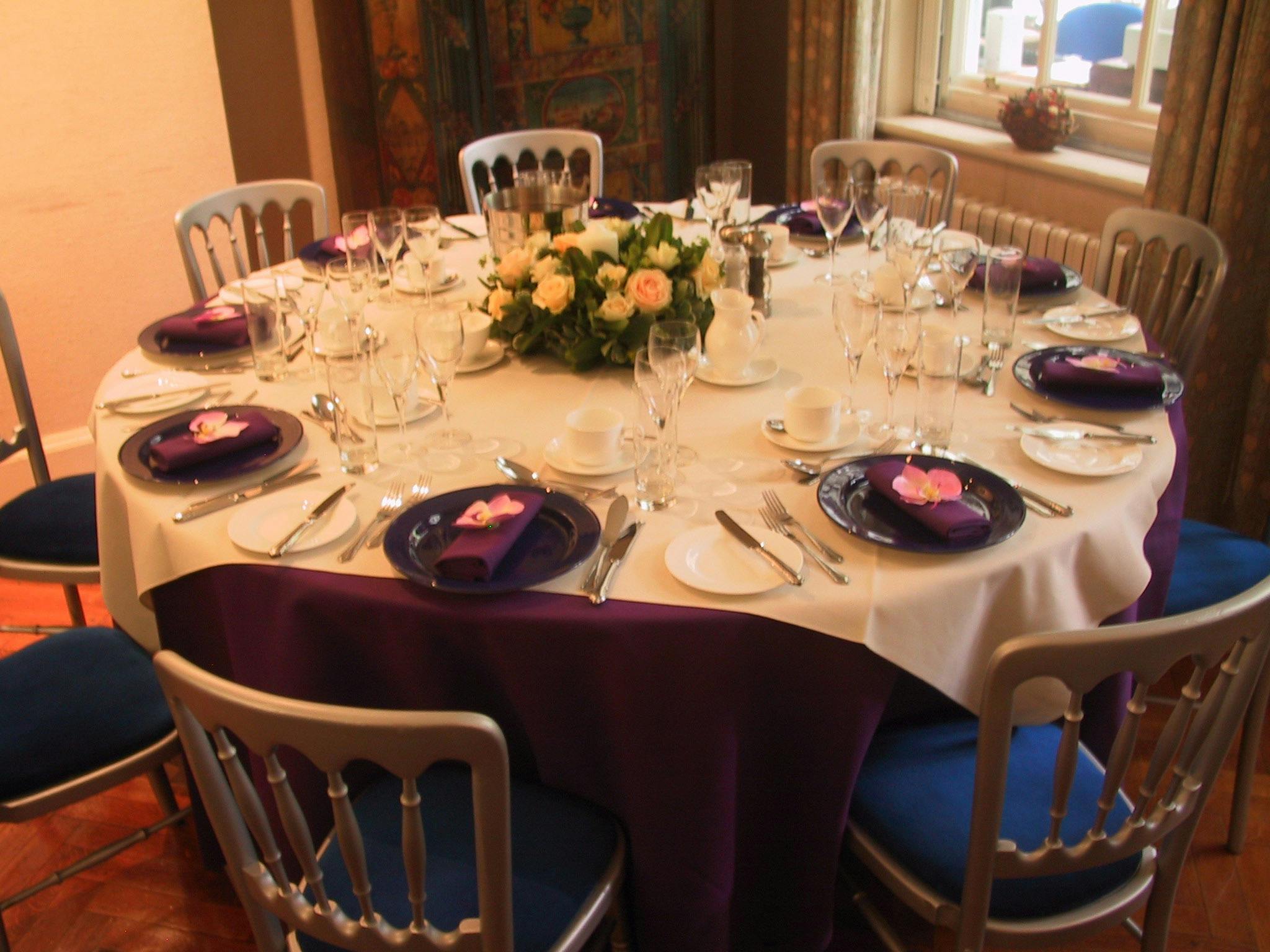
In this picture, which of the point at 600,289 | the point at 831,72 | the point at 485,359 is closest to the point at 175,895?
the point at 485,359

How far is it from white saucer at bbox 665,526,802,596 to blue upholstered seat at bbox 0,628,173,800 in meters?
0.85

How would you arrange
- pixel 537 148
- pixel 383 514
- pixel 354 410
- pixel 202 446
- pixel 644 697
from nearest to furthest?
pixel 644 697 → pixel 383 514 → pixel 202 446 → pixel 354 410 → pixel 537 148

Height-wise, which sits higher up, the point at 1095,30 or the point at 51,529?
the point at 1095,30

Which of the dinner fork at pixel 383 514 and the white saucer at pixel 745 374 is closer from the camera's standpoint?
the dinner fork at pixel 383 514

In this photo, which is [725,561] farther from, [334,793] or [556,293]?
[556,293]

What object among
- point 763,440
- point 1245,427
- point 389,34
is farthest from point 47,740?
point 389,34

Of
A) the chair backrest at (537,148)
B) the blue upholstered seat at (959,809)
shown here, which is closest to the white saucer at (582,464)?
the blue upholstered seat at (959,809)

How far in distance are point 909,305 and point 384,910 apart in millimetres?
1323

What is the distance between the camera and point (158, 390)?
6.17ft

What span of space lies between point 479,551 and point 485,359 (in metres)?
0.78

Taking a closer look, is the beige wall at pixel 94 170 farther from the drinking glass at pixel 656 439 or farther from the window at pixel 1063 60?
the window at pixel 1063 60

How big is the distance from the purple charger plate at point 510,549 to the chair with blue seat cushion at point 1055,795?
50 centimetres

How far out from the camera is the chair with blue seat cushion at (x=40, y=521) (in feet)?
6.66

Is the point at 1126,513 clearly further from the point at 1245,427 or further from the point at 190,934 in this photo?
the point at 190,934
